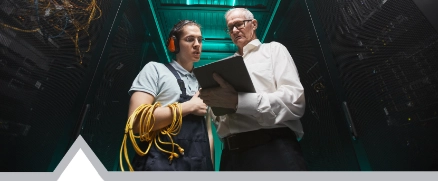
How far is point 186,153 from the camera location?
1.08 metres

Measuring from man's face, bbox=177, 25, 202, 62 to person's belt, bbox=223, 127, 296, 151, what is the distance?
0.55m

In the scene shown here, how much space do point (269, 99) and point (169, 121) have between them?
17.9 inches

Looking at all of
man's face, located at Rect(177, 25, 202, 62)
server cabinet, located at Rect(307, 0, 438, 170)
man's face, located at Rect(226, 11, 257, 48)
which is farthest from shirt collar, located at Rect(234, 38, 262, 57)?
server cabinet, located at Rect(307, 0, 438, 170)

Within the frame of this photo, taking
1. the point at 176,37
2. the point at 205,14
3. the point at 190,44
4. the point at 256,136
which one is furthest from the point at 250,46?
the point at 205,14

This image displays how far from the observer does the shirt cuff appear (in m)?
0.99

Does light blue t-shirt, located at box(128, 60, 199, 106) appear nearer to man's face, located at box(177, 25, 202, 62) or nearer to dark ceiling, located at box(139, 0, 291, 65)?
man's face, located at box(177, 25, 202, 62)

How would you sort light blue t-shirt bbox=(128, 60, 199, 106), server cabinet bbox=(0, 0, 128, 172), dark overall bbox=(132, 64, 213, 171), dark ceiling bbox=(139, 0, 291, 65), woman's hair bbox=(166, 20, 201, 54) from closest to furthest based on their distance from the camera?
server cabinet bbox=(0, 0, 128, 172) < dark overall bbox=(132, 64, 213, 171) < light blue t-shirt bbox=(128, 60, 199, 106) < woman's hair bbox=(166, 20, 201, 54) < dark ceiling bbox=(139, 0, 291, 65)

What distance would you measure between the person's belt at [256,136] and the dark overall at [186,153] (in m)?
0.14

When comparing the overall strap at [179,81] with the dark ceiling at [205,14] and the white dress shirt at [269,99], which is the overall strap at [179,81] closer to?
the white dress shirt at [269,99]

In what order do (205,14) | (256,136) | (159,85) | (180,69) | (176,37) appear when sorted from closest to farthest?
1. (256,136)
2. (159,85)
3. (180,69)
4. (176,37)
5. (205,14)

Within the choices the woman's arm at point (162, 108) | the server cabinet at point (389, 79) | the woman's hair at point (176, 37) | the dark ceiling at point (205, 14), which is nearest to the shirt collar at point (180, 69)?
the woman's hair at point (176, 37)

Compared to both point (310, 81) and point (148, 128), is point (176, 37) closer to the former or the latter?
point (148, 128)

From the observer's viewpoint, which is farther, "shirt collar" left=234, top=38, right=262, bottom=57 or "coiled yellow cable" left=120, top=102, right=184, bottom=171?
"shirt collar" left=234, top=38, right=262, bottom=57

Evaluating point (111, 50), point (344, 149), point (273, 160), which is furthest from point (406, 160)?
point (111, 50)
